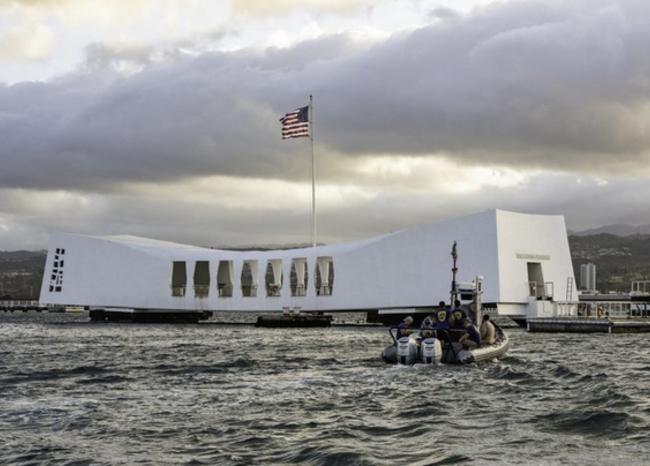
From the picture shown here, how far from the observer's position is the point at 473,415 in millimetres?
18281

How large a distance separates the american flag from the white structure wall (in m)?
8.99

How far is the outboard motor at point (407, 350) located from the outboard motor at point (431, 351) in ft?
0.86

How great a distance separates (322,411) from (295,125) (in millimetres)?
43600

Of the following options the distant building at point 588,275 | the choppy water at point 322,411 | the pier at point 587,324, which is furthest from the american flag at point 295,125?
the distant building at point 588,275

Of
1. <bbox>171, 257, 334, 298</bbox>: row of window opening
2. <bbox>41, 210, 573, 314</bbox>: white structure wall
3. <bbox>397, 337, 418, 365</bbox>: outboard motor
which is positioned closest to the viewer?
<bbox>397, 337, 418, 365</bbox>: outboard motor

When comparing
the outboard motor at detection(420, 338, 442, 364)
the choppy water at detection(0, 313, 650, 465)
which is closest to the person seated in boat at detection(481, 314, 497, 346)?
the choppy water at detection(0, 313, 650, 465)

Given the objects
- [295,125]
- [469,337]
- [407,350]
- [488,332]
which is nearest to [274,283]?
[295,125]

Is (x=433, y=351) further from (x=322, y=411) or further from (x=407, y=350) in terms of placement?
A: (x=322, y=411)

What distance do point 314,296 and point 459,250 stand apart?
13.3 metres

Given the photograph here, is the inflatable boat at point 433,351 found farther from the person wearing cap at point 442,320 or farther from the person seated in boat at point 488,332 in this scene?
the person seated in boat at point 488,332

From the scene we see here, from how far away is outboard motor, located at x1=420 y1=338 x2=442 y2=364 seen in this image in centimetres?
2745

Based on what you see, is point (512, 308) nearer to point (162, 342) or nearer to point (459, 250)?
point (459, 250)

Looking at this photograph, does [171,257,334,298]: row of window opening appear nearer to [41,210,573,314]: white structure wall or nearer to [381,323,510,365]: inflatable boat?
[41,210,573,314]: white structure wall

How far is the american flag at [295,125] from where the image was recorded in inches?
2391
